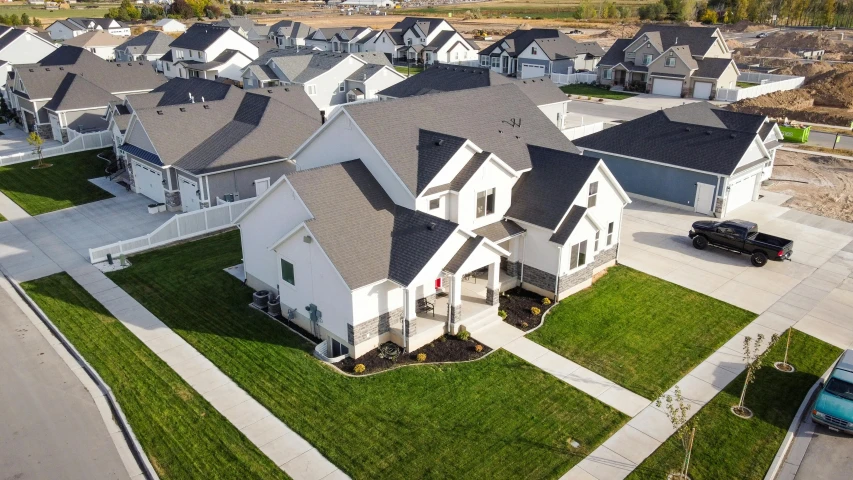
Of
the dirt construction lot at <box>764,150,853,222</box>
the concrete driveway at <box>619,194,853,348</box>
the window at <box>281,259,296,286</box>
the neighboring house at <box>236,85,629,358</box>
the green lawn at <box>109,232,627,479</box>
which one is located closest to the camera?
the green lawn at <box>109,232,627,479</box>

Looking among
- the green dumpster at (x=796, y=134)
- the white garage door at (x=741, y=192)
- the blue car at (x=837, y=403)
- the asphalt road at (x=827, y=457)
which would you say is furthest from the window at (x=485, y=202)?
the green dumpster at (x=796, y=134)

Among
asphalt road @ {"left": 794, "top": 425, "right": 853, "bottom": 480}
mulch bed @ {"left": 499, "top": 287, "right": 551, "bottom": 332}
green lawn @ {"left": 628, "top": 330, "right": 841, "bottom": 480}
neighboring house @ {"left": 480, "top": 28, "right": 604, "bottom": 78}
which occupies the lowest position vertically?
asphalt road @ {"left": 794, "top": 425, "right": 853, "bottom": 480}

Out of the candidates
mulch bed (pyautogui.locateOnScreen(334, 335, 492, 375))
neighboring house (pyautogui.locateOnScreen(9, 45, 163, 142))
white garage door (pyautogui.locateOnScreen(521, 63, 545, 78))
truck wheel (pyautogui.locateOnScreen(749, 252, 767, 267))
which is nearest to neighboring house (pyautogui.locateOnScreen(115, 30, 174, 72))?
neighboring house (pyautogui.locateOnScreen(9, 45, 163, 142))

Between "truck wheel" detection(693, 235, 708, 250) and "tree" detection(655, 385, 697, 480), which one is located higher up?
"truck wheel" detection(693, 235, 708, 250)

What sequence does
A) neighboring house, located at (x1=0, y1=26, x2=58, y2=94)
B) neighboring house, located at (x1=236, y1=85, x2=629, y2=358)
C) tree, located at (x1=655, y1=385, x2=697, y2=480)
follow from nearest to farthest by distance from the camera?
tree, located at (x1=655, y1=385, x2=697, y2=480), neighboring house, located at (x1=236, y1=85, x2=629, y2=358), neighboring house, located at (x1=0, y1=26, x2=58, y2=94)

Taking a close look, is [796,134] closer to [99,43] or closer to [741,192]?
[741,192]

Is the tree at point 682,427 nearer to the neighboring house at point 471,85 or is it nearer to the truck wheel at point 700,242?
the truck wheel at point 700,242

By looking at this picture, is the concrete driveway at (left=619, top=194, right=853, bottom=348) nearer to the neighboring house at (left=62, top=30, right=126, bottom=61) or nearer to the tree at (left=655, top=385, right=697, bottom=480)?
the tree at (left=655, top=385, right=697, bottom=480)
